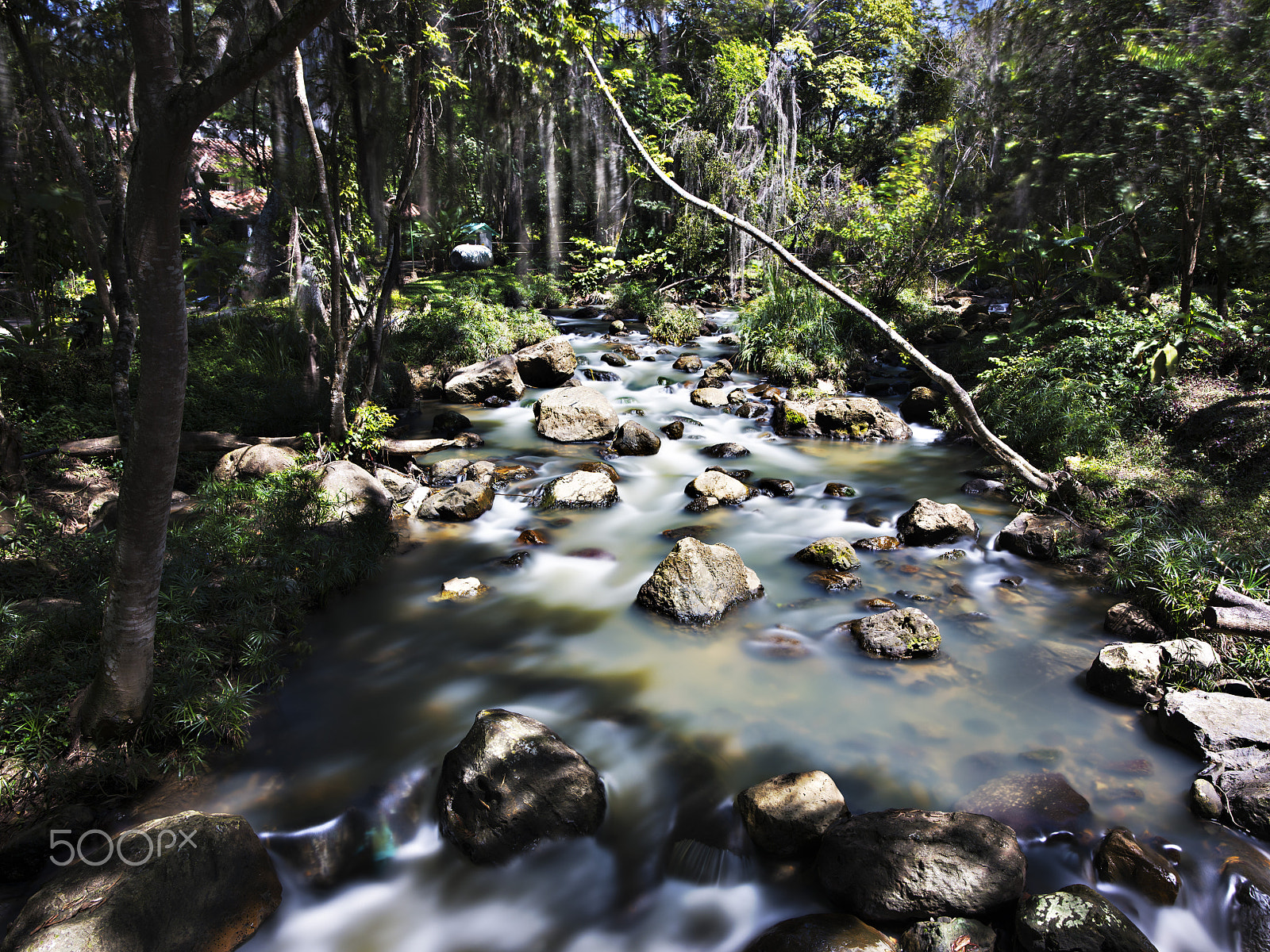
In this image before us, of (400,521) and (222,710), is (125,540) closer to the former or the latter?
(222,710)

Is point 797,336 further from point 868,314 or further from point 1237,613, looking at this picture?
point 1237,613

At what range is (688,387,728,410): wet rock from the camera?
11.2m

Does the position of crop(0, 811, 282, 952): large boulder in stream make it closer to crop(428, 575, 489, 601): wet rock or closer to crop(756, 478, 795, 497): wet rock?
crop(428, 575, 489, 601): wet rock

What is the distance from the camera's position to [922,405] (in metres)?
10.5

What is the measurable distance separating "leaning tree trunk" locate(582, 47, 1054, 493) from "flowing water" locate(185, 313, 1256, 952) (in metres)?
0.73

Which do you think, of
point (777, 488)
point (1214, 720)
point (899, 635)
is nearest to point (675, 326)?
point (777, 488)

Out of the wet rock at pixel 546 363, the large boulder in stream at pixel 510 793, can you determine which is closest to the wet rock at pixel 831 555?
the large boulder in stream at pixel 510 793

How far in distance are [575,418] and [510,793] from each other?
6.77m

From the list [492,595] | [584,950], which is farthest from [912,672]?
[492,595]

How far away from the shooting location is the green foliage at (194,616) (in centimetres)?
337

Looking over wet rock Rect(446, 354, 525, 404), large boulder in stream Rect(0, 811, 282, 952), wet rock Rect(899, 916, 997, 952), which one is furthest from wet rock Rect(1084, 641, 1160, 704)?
wet rock Rect(446, 354, 525, 404)

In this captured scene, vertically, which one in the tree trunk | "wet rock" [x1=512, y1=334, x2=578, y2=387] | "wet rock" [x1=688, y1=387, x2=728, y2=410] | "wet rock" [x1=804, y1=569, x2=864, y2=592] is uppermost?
the tree trunk

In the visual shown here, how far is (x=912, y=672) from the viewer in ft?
15.3

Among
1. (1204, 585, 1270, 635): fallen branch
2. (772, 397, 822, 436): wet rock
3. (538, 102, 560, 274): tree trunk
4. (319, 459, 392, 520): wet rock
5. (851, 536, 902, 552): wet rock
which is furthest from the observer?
(538, 102, 560, 274): tree trunk
